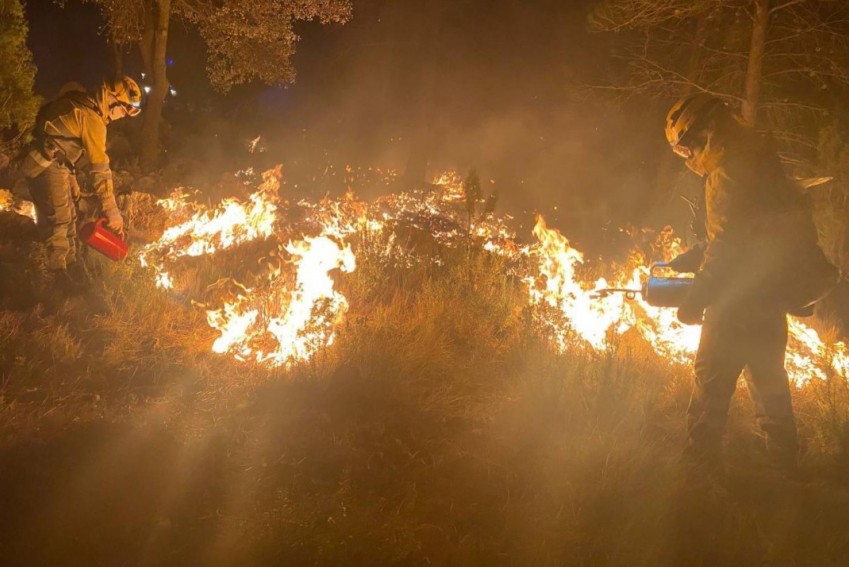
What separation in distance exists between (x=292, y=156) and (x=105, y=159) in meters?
8.93

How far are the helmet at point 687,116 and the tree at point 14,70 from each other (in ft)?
21.8

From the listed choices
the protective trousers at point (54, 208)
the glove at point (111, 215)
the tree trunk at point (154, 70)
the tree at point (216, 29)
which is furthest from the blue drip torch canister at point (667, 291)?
the tree trunk at point (154, 70)

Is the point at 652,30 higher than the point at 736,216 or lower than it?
higher

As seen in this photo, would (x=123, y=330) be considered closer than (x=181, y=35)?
Yes

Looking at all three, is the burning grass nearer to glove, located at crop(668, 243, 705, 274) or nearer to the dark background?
glove, located at crop(668, 243, 705, 274)

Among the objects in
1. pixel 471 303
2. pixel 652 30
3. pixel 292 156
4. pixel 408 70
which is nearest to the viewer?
pixel 471 303

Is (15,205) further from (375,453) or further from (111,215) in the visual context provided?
(375,453)

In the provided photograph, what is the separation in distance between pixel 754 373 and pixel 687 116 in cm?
184

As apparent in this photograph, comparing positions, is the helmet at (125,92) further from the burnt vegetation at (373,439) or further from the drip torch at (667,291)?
the drip torch at (667,291)

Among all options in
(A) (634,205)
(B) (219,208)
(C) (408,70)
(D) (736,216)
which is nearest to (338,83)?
(C) (408,70)

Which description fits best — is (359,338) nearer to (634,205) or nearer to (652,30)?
(652,30)

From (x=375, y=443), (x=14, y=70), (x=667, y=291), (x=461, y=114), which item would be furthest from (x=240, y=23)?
(x=375, y=443)

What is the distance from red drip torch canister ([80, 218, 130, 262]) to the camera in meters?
5.61

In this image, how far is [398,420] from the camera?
13.4 feet
